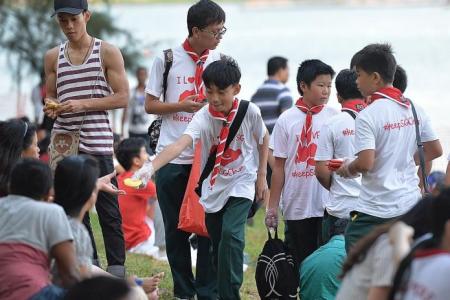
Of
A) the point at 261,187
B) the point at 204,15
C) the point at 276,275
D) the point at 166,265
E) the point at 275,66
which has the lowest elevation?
the point at 166,265

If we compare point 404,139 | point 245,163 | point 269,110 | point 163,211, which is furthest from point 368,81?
point 269,110

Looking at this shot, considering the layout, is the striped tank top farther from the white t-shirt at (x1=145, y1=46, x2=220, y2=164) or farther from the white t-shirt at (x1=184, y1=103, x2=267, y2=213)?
the white t-shirt at (x1=184, y1=103, x2=267, y2=213)

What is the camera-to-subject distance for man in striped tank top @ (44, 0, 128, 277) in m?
7.38

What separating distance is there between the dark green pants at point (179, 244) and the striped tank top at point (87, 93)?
19.4 inches

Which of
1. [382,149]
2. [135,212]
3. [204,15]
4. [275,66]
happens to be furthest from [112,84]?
[275,66]

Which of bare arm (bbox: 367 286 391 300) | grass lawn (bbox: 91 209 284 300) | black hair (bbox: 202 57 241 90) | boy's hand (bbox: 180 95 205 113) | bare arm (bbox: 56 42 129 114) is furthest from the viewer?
grass lawn (bbox: 91 209 284 300)

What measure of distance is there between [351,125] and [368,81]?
25.5 inches

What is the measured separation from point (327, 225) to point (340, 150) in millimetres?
524

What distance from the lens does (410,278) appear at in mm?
4469

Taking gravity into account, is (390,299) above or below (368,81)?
below

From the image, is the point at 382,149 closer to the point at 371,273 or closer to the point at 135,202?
the point at 371,273

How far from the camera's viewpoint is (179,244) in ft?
25.6

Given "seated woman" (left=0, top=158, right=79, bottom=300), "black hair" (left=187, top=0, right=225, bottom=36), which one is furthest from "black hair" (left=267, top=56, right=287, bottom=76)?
"seated woman" (left=0, top=158, right=79, bottom=300)

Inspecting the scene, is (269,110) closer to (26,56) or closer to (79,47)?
(79,47)
